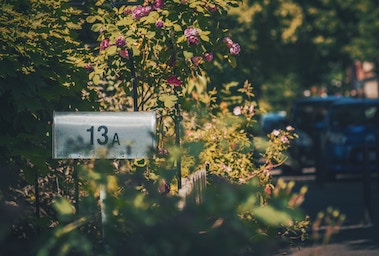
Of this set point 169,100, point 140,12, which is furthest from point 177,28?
point 169,100

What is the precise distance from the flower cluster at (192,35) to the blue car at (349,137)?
1256cm

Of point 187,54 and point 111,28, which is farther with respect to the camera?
point 111,28

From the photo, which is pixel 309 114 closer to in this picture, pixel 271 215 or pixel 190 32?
pixel 190 32

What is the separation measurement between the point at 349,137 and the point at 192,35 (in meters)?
13.5

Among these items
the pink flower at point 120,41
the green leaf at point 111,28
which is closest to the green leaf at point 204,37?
the pink flower at point 120,41

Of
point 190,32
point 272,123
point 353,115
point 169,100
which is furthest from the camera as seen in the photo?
point 272,123

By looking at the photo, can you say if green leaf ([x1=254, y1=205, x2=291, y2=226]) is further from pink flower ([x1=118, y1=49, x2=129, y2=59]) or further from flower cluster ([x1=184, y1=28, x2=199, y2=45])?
pink flower ([x1=118, y1=49, x2=129, y2=59])

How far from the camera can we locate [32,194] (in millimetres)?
10664

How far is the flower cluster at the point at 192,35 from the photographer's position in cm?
892

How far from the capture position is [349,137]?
866 inches

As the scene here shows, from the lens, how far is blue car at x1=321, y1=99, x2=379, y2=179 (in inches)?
859

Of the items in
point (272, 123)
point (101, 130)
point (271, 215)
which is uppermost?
point (272, 123)

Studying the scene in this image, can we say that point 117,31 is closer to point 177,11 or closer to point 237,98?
point 177,11

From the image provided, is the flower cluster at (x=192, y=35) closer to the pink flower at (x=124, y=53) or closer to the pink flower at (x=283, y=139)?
the pink flower at (x=124, y=53)
